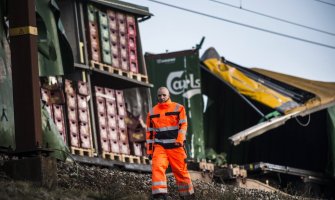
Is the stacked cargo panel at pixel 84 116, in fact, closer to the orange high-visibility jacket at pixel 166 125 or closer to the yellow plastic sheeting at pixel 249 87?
the orange high-visibility jacket at pixel 166 125

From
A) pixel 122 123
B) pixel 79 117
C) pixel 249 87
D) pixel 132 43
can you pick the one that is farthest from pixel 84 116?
pixel 249 87

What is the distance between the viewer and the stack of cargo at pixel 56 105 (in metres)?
19.9

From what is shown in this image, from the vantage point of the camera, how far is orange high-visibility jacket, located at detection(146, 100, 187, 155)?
13586mm

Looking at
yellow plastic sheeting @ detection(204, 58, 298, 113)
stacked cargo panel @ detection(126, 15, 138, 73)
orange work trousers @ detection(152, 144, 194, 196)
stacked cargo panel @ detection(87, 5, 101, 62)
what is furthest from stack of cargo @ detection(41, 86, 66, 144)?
yellow plastic sheeting @ detection(204, 58, 298, 113)

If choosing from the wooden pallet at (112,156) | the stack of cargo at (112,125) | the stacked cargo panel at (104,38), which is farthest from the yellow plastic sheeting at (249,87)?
the wooden pallet at (112,156)

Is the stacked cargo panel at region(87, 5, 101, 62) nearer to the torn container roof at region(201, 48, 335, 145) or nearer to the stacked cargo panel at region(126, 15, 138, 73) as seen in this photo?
the stacked cargo panel at region(126, 15, 138, 73)

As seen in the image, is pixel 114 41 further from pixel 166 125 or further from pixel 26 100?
pixel 26 100

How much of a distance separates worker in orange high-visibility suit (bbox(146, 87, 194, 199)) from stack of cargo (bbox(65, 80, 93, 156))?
681 centimetres

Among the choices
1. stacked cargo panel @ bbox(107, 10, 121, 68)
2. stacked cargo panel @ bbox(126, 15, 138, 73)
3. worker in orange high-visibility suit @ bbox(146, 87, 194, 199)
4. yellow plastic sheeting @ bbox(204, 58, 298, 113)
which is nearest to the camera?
worker in orange high-visibility suit @ bbox(146, 87, 194, 199)

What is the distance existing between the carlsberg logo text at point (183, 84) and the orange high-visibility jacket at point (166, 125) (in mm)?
13612

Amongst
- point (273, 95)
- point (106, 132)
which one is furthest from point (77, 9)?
point (273, 95)

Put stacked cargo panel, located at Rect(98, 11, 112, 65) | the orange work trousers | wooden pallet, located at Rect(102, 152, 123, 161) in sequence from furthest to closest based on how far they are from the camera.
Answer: stacked cargo panel, located at Rect(98, 11, 112, 65), wooden pallet, located at Rect(102, 152, 123, 161), the orange work trousers

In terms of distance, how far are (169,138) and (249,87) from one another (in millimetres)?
15183

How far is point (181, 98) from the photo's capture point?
27375 millimetres
